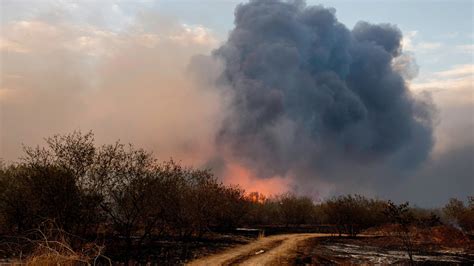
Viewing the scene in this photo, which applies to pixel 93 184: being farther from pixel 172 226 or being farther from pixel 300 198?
pixel 300 198

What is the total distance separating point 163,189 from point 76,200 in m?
6.99

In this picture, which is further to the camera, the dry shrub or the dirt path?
the dirt path

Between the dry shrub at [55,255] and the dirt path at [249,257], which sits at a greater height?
the dry shrub at [55,255]

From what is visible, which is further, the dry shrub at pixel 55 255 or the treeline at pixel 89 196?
the treeline at pixel 89 196

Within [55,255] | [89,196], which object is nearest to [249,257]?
[89,196]

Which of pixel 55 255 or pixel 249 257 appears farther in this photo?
pixel 249 257

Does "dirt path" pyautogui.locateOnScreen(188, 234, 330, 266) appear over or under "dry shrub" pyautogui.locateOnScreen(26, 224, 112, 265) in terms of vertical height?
under

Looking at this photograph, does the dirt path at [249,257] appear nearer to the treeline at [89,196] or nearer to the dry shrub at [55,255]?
the treeline at [89,196]

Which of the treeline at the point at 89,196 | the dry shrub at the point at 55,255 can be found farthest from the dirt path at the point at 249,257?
the dry shrub at the point at 55,255

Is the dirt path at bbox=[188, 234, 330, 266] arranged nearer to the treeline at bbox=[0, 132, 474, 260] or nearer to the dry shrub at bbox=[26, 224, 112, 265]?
the treeline at bbox=[0, 132, 474, 260]

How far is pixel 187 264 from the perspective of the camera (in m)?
25.9

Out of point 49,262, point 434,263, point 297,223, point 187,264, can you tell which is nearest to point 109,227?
point 187,264

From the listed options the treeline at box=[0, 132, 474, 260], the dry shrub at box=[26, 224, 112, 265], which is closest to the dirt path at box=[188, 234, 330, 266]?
the treeline at box=[0, 132, 474, 260]

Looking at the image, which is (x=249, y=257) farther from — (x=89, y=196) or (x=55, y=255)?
(x=55, y=255)
